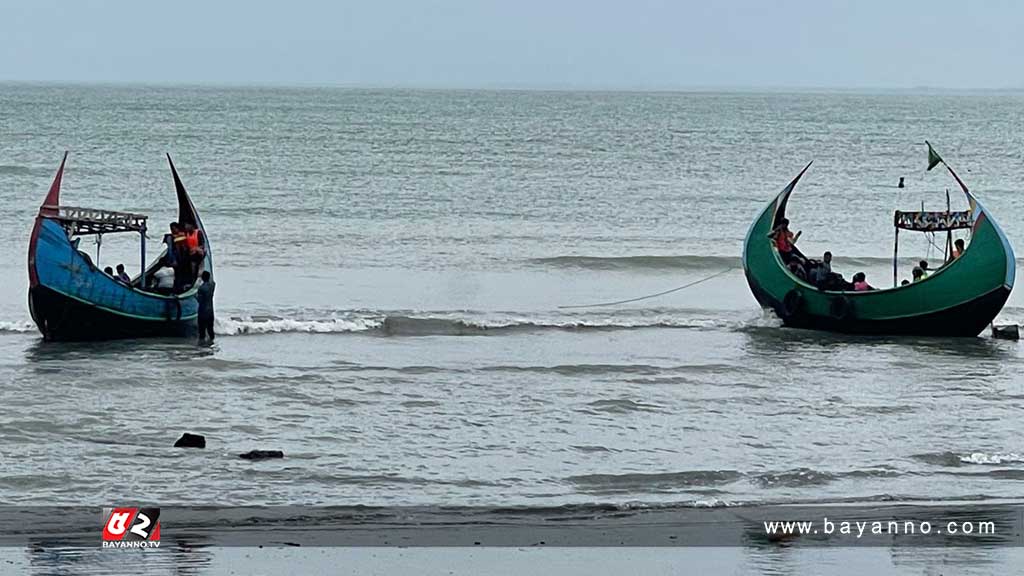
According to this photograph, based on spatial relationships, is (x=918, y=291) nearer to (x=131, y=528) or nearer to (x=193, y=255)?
(x=193, y=255)

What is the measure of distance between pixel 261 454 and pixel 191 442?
2.81 ft

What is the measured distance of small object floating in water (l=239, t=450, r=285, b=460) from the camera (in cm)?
1466

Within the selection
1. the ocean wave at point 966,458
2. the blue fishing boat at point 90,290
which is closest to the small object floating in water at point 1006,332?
the ocean wave at point 966,458

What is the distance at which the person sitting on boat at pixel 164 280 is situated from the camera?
22.7 meters

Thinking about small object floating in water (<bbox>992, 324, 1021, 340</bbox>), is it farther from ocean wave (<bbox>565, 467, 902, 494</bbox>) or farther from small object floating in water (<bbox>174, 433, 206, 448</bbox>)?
small object floating in water (<bbox>174, 433, 206, 448</bbox>)

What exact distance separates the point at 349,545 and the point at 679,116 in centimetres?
11520

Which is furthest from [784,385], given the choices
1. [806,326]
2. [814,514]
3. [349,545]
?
[349,545]

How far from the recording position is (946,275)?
2295 centimetres

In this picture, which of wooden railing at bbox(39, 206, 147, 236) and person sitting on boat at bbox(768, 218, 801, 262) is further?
person sitting on boat at bbox(768, 218, 801, 262)

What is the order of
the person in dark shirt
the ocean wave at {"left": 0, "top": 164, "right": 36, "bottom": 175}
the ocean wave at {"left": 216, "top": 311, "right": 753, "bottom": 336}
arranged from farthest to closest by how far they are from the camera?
the ocean wave at {"left": 0, "top": 164, "right": 36, "bottom": 175} → the ocean wave at {"left": 216, "top": 311, "right": 753, "bottom": 336} → the person in dark shirt

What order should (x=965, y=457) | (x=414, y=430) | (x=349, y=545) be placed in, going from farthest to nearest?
(x=414, y=430) < (x=965, y=457) < (x=349, y=545)

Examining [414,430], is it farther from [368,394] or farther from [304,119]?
[304,119]

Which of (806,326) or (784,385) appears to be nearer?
(784,385)

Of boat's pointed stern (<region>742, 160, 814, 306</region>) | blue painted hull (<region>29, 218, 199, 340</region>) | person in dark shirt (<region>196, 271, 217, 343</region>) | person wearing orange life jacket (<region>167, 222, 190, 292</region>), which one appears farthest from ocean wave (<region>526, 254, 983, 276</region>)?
blue painted hull (<region>29, 218, 199, 340</region>)
